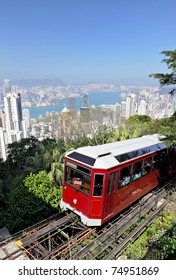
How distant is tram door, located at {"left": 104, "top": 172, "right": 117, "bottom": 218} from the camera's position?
18.4 ft

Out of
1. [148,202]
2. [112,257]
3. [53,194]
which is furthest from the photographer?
[53,194]

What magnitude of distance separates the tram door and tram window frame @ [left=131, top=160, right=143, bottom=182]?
1246mm

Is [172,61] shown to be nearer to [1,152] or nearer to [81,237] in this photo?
[81,237]

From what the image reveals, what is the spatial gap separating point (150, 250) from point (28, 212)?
5.06 metres

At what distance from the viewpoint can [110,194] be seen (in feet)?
19.0

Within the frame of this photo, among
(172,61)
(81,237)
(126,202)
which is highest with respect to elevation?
(172,61)

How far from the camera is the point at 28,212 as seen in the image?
7594mm

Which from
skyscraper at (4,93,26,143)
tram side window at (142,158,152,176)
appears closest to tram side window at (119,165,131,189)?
tram side window at (142,158,152,176)

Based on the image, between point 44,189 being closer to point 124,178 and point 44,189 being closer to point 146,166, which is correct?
point 124,178

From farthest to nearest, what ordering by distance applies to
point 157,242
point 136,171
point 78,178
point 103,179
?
point 136,171 → point 78,178 → point 103,179 → point 157,242

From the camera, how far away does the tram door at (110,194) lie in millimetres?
5613

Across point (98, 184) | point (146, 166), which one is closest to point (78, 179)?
point (98, 184)

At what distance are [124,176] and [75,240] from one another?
8.68 feet

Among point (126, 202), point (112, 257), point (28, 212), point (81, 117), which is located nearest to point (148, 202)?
point (126, 202)
